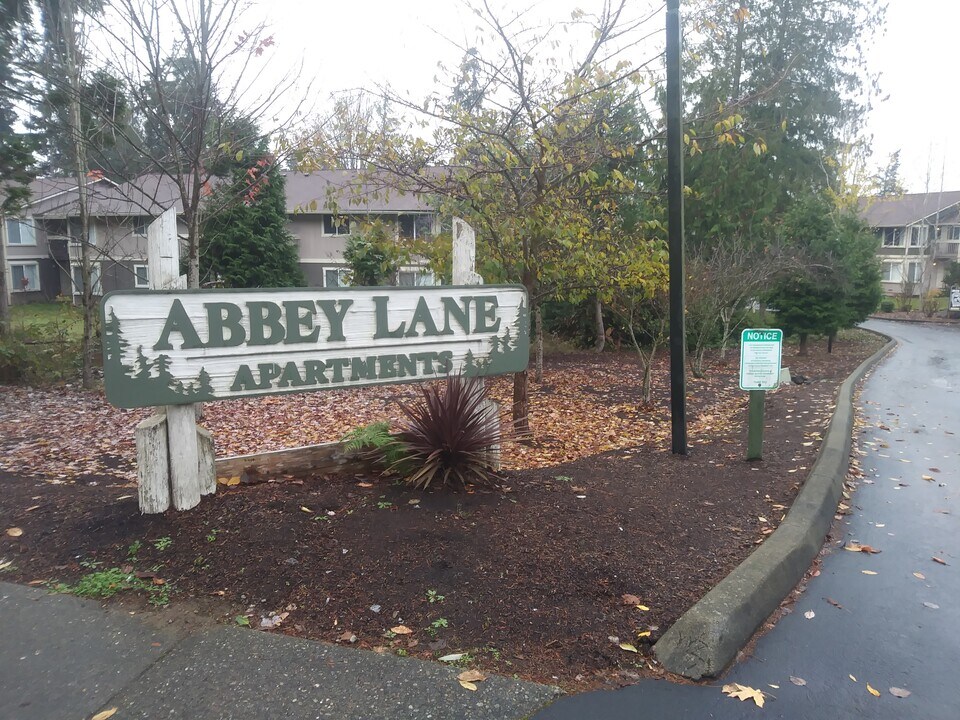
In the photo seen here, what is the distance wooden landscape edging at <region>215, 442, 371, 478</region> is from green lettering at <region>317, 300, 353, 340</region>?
95 cm

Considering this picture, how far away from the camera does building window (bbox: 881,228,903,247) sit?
5826cm

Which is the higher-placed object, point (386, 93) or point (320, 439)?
point (386, 93)

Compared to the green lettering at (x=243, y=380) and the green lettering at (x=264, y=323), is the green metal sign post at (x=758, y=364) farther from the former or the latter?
the green lettering at (x=243, y=380)

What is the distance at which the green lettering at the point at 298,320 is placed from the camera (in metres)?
4.57

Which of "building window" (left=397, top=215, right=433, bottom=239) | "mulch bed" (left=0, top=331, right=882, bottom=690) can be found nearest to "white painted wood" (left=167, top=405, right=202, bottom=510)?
"mulch bed" (left=0, top=331, right=882, bottom=690)

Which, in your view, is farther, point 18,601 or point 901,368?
point 901,368

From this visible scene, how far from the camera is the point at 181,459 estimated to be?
14.3 feet

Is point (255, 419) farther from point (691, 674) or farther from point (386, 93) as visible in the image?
point (691, 674)

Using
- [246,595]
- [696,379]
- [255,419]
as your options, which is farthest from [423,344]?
[696,379]

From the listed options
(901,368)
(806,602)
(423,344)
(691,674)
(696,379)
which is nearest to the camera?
(691,674)

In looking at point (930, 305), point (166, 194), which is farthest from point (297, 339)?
point (930, 305)

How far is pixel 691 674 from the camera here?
3.17 metres

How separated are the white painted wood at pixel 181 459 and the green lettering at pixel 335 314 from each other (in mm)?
1020

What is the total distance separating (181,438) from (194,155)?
15.3ft
